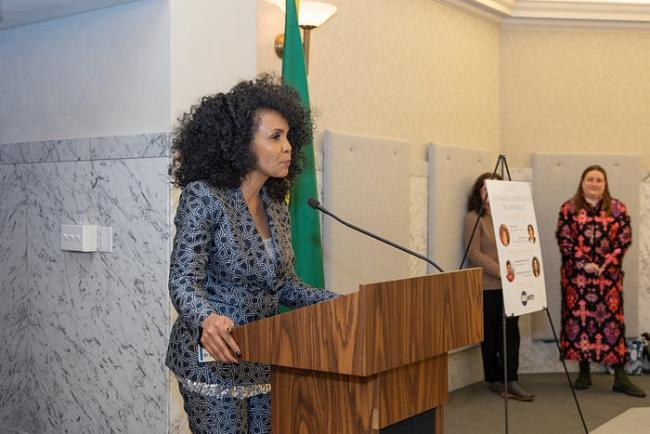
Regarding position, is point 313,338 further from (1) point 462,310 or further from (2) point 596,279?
(2) point 596,279

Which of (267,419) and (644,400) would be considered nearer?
(267,419)

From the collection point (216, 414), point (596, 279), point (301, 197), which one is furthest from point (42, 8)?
point (596, 279)

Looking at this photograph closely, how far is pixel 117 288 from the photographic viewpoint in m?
3.96

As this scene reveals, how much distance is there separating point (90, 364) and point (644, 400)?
164 inches

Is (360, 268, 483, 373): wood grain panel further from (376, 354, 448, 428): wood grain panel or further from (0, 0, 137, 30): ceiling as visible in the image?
(0, 0, 137, 30): ceiling

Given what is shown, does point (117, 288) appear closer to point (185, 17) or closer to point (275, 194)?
point (185, 17)

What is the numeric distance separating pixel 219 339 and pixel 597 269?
4919 millimetres

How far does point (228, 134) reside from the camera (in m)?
2.51

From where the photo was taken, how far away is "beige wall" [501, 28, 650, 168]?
741 centimetres

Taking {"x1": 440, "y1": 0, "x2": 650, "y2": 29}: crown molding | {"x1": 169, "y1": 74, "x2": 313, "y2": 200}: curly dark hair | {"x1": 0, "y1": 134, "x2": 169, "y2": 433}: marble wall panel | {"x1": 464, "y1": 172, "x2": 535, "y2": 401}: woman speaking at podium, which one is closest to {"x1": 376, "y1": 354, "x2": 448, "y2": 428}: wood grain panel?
{"x1": 169, "y1": 74, "x2": 313, "y2": 200}: curly dark hair

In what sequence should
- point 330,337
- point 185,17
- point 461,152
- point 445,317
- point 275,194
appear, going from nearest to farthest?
point 330,337 → point 445,317 → point 275,194 → point 185,17 → point 461,152

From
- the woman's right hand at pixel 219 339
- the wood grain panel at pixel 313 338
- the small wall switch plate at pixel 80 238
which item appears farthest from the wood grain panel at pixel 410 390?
the small wall switch plate at pixel 80 238

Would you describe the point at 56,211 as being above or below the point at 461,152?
below

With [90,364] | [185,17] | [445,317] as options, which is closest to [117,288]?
[90,364]
